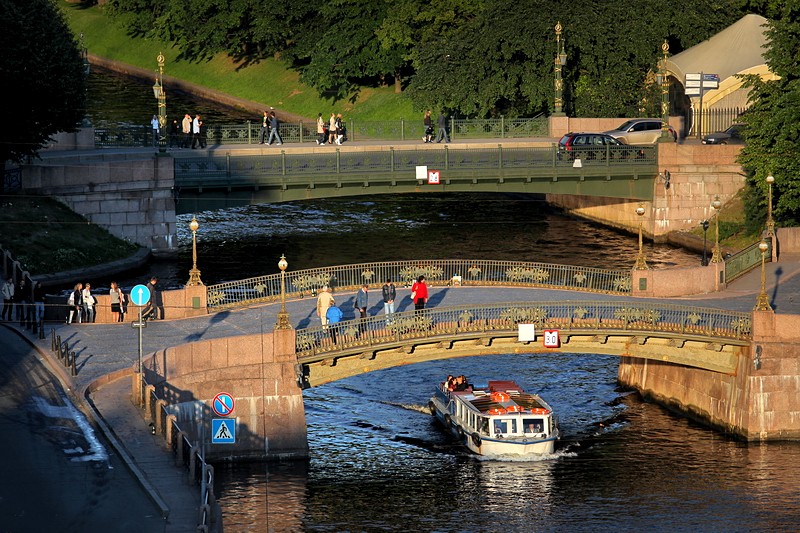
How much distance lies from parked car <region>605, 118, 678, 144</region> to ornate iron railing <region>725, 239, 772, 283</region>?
921 inches

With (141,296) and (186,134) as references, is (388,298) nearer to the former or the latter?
(141,296)

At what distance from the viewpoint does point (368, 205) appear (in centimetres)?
9944

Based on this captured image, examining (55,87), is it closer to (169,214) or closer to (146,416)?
(169,214)

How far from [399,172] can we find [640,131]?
16.6 m

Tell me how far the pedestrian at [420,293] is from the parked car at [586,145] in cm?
2908

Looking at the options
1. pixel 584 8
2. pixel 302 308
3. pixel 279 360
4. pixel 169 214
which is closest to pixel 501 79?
pixel 584 8

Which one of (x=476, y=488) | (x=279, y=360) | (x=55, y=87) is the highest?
(x=55, y=87)

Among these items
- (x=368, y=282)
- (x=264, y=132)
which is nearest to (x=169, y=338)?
(x=368, y=282)

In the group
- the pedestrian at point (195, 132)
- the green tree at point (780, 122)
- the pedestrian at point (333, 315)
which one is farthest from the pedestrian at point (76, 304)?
the green tree at point (780, 122)

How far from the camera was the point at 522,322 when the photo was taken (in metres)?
56.2

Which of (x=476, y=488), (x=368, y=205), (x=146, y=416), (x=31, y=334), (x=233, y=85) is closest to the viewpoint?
(x=146, y=416)

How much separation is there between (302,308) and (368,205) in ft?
132

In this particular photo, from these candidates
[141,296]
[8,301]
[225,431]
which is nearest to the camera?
[225,431]

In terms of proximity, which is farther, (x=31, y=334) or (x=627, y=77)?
(x=627, y=77)
